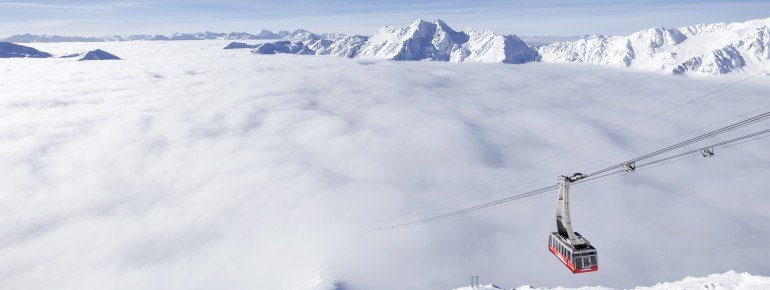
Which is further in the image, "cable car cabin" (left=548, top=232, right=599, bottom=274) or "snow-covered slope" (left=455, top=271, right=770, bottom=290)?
"snow-covered slope" (left=455, top=271, right=770, bottom=290)

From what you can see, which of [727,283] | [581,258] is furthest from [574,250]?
[727,283]

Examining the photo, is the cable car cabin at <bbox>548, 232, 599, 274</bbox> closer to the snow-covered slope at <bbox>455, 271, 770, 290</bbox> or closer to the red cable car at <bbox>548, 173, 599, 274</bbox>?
the red cable car at <bbox>548, 173, 599, 274</bbox>

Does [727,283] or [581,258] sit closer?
[581,258]

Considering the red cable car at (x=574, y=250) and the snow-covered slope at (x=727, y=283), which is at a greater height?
the red cable car at (x=574, y=250)

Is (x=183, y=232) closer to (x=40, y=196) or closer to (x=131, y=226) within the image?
(x=131, y=226)

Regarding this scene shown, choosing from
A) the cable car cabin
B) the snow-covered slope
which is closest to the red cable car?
the cable car cabin

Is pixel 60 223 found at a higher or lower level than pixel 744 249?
lower

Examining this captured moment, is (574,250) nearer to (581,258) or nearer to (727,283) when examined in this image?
(581,258)

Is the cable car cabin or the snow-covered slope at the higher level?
the cable car cabin

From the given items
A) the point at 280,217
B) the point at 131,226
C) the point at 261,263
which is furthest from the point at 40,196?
the point at 261,263

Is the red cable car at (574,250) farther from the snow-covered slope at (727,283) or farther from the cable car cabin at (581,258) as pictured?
the snow-covered slope at (727,283)

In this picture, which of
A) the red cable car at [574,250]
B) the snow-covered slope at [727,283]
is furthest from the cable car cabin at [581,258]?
the snow-covered slope at [727,283]
